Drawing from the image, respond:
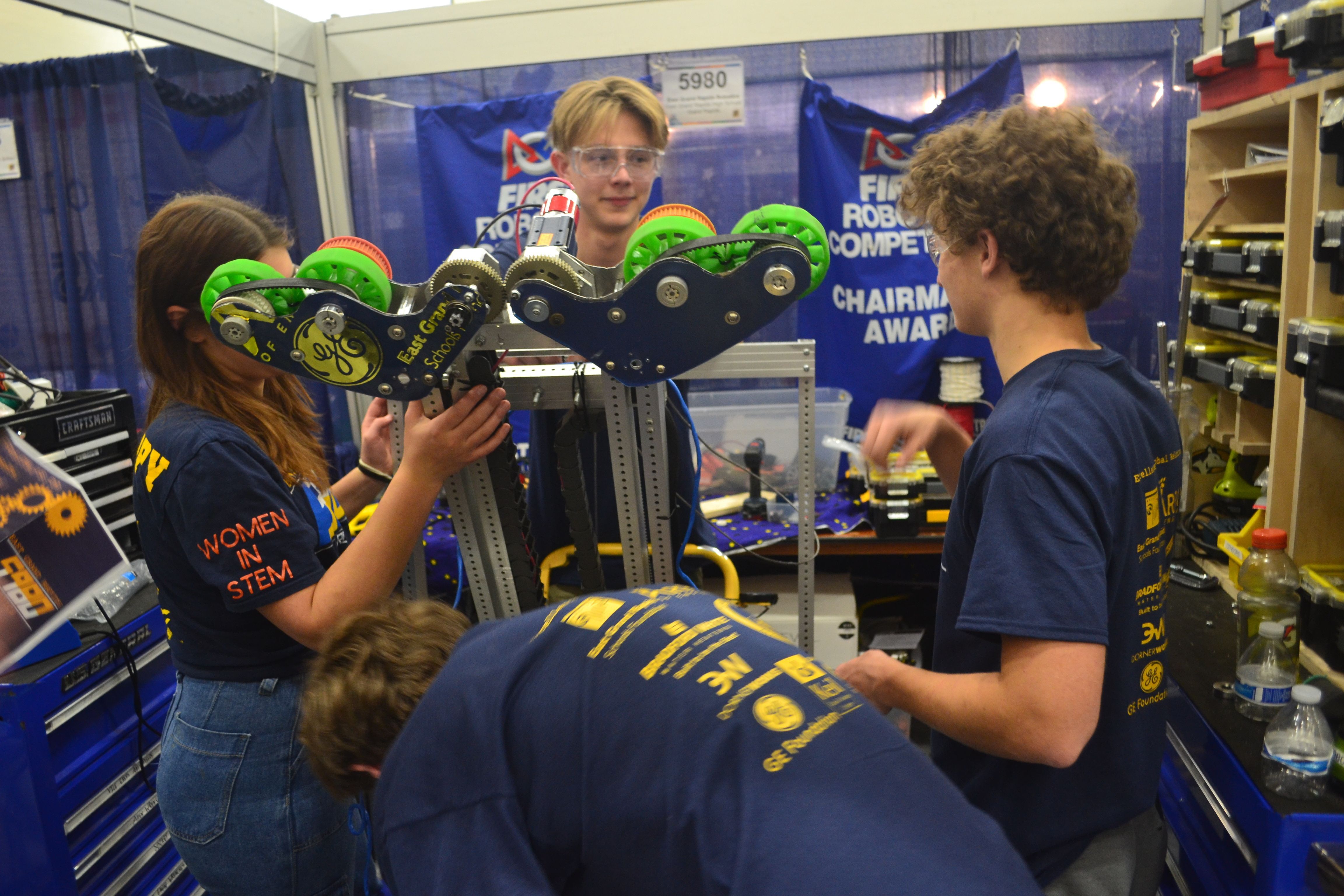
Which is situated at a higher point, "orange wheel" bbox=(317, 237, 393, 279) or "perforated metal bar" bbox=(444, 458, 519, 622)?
"orange wheel" bbox=(317, 237, 393, 279)

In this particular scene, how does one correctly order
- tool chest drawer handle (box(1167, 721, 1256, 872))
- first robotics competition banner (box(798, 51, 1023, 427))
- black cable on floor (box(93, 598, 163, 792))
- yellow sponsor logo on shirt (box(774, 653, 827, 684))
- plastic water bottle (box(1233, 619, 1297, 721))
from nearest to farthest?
yellow sponsor logo on shirt (box(774, 653, 827, 684)), tool chest drawer handle (box(1167, 721, 1256, 872)), plastic water bottle (box(1233, 619, 1297, 721)), black cable on floor (box(93, 598, 163, 792)), first robotics competition banner (box(798, 51, 1023, 427))

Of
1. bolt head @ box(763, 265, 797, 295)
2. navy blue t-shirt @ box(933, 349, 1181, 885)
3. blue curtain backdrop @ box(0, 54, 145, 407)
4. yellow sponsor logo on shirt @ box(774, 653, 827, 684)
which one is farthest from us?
blue curtain backdrop @ box(0, 54, 145, 407)

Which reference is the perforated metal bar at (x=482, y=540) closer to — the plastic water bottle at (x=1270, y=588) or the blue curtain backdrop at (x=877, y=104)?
the plastic water bottle at (x=1270, y=588)

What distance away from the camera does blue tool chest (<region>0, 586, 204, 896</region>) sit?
1.76 metres

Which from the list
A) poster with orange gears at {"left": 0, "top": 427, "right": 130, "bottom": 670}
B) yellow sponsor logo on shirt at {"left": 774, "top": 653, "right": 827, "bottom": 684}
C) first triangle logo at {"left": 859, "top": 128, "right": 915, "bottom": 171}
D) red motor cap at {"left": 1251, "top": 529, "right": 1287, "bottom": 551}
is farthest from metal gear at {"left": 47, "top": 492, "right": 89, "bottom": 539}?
first triangle logo at {"left": 859, "top": 128, "right": 915, "bottom": 171}

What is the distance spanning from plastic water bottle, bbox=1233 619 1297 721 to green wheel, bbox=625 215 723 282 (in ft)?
4.06

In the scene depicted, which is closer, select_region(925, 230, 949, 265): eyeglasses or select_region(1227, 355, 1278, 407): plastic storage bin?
select_region(925, 230, 949, 265): eyeglasses

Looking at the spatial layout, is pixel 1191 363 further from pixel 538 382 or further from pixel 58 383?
pixel 58 383

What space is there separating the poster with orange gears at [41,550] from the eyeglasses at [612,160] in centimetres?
112

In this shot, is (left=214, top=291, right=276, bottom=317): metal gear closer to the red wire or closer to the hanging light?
the red wire

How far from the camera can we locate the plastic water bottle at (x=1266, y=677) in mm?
1564

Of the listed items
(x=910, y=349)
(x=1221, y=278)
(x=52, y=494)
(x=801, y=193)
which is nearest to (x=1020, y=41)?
(x=801, y=193)

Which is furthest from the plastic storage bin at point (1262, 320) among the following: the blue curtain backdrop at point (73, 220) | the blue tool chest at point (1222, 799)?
the blue curtain backdrop at point (73, 220)

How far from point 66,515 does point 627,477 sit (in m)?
0.88
